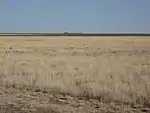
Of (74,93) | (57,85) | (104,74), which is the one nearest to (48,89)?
(57,85)

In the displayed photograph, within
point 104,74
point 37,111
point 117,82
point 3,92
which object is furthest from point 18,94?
point 104,74

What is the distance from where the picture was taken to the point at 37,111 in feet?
17.2

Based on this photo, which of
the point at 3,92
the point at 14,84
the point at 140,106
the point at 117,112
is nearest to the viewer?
the point at 117,112

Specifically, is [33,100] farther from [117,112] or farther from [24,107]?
[117,112]

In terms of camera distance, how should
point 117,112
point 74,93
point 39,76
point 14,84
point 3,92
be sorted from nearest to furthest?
1. point 117,112
2. point 74,93
3. point 3,92
4. point 14,84
5. point 39,76

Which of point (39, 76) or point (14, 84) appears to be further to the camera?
point (39, 76)

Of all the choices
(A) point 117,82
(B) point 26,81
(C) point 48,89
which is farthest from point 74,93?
(B) point 26,81

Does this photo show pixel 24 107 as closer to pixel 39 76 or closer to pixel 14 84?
pixel 14 84

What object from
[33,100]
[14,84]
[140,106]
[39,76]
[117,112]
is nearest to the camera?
[117,112]

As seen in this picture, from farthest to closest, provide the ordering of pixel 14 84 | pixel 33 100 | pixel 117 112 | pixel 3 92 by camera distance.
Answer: pixel 14 84, pixel 3 92, pixel 33 100, pixel 117 112

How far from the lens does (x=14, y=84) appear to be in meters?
Result: 7.84

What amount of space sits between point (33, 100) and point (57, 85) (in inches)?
46.0

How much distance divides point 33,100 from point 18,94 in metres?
0.72

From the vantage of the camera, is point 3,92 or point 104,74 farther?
point 104,74
